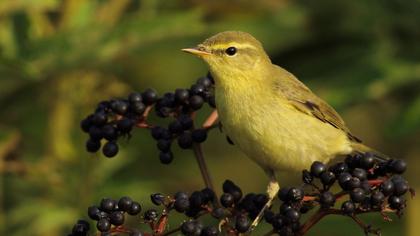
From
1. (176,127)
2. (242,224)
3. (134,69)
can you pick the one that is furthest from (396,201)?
(134,69)

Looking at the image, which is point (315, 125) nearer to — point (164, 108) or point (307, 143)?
point (307, 143)

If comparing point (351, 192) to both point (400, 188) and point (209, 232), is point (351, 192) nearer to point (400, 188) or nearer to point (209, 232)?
point (400, 188)

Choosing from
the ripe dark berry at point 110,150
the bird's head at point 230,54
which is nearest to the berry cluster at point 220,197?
the ripe dark berry at point 110,150

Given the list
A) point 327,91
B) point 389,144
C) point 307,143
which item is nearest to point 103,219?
point 307,143

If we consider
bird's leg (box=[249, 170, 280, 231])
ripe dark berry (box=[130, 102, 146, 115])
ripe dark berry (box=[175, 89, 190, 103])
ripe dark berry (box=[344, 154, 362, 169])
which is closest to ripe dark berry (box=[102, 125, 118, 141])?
ripe dark berry (box=[130, 102, 146, 115])

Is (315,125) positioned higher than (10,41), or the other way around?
(10,41)

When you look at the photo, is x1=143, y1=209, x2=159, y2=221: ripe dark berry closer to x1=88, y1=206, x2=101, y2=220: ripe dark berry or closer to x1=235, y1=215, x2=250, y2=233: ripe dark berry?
x1=88, y1=206, x2=101, y2=220: ripe dark berry
